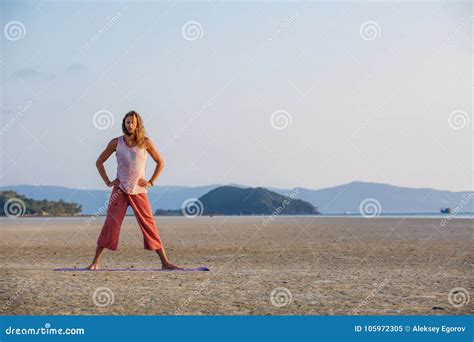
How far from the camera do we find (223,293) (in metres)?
9.28

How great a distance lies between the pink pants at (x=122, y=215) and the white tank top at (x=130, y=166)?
133mm

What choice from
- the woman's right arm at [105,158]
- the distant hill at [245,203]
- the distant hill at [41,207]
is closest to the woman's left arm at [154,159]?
the woman's right arm at [105,158]

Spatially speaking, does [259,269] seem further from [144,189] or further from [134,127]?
[134,127]

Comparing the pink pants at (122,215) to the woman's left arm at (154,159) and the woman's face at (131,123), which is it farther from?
the woman's face at (131,123)

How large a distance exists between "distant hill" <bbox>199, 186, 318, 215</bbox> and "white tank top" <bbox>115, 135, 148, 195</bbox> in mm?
108823

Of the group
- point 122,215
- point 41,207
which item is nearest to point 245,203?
point 41,207

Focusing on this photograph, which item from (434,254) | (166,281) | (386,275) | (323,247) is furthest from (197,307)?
(323,247)

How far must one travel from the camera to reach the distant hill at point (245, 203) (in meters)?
125

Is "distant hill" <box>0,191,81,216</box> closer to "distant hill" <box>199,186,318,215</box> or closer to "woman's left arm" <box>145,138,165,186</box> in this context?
"distant hill" <box>199,186,318,215</box>

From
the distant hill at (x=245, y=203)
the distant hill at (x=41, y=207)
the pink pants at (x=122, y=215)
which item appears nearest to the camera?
the pink pants at (x=122, y=215)

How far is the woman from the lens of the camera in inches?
412

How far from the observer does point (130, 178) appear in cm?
1062

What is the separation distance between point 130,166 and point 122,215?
0.76 m

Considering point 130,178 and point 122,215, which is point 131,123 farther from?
point 122,215
